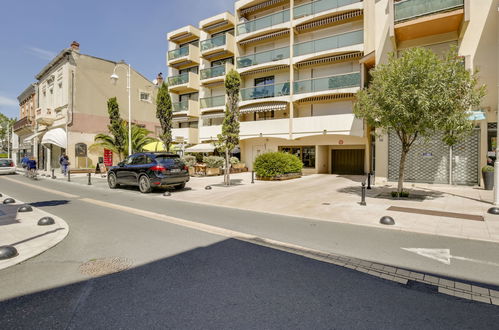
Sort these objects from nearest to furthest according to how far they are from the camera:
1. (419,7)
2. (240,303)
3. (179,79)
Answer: (240,303)
(419,7)
(179,79)

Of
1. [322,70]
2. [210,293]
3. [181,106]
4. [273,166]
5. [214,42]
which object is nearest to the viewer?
[210,293]

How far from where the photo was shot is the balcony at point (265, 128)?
2295 centimetres

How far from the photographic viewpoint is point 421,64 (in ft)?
30.1

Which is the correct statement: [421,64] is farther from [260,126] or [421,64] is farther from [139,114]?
[139,114]

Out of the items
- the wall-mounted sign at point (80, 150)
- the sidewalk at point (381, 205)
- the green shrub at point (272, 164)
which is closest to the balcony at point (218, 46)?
the green shrub at point (272, 164)

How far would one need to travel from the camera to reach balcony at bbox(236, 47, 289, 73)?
76.6ft

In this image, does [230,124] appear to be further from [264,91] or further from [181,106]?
[181,106]

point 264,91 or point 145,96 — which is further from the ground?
point 145,96

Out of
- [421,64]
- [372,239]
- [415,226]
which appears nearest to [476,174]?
[421,64]

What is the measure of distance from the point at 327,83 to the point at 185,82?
15105 mm

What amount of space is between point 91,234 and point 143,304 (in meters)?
3.57

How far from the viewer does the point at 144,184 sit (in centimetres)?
1260

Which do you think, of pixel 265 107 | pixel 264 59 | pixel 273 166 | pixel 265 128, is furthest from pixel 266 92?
pixel 273 166

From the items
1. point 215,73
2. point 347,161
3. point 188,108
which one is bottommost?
point 347,161
